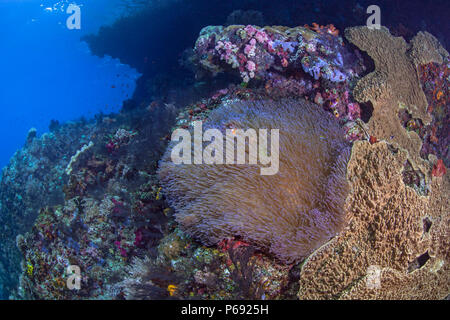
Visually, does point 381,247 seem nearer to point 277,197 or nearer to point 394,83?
point 277,197

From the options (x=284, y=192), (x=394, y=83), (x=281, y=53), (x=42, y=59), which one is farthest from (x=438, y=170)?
(x=42, y=59)

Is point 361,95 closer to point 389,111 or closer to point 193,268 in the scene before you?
point 389,111

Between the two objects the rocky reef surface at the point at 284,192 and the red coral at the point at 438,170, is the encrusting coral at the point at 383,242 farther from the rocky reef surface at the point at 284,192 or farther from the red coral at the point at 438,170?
the red coral at the point at 438,170

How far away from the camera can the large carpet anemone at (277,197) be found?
289cm

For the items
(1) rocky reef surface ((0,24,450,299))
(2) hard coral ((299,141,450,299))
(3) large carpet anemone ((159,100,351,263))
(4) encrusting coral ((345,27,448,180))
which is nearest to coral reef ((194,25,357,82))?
(1) rocky reef surface ((0,24,450,299))

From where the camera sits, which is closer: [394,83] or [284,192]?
[284,192]

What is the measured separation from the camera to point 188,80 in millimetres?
13016

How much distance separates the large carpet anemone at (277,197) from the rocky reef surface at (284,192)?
0.24 feet

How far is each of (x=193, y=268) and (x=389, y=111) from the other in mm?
4995

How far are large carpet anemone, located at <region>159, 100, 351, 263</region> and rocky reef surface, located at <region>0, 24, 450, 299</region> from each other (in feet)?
0.24

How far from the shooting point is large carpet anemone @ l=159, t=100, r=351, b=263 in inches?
114

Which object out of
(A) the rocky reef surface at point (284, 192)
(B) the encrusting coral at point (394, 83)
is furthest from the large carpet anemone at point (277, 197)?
(B) the encrusting coral at point (394, 83)

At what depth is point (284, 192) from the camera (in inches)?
118

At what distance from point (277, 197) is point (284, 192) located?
106mm
